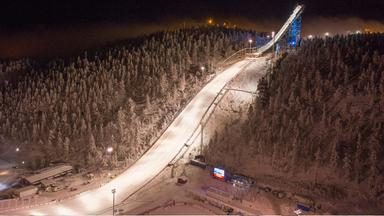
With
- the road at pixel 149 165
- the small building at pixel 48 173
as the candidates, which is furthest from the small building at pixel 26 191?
the road at pixel 149 165

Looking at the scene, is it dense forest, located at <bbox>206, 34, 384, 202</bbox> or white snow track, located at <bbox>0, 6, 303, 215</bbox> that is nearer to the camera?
white snow track, located at <bbox>0, 6, 303, 215</bbox>

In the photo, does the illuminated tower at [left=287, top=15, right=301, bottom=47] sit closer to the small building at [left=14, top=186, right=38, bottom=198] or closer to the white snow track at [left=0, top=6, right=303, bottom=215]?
the white snow track at [left=0, top=6, right=303, bottom=215]

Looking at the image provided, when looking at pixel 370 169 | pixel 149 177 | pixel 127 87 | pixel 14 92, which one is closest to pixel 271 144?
pixel 370 169

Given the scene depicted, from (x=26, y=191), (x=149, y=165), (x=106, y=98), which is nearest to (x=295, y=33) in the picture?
(x=106, y=98)

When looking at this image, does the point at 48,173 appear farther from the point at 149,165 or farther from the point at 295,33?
the point at 295,33

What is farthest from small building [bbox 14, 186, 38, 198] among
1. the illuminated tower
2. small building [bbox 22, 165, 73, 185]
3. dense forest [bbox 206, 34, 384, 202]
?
the illuminated tower

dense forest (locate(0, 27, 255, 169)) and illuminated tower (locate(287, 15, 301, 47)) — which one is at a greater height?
illuminated tower (locate(287, 15, 301, 47))
